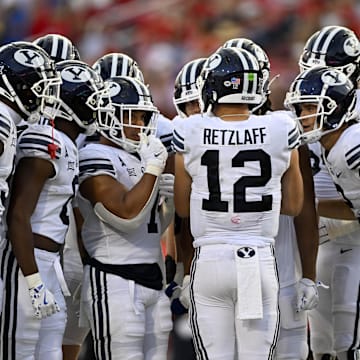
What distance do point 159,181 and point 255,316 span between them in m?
0.79

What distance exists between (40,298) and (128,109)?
3.12 feet

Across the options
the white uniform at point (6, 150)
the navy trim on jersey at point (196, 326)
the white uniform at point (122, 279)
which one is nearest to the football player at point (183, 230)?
the white uniform at point (122, 279)

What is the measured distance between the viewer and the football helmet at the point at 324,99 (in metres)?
4.75

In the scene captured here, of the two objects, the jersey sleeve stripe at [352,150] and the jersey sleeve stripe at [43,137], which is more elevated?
the jersey sleeve stripe at [43,137]

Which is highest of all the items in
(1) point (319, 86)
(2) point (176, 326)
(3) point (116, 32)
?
(3) point (116, 32)

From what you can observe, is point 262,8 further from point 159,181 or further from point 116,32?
point 159,181

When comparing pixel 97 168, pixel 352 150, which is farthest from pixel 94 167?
pixel 352 150

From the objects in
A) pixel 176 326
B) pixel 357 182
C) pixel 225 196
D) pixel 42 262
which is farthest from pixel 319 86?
pixel 176 326

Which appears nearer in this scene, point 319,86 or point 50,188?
point 50,188

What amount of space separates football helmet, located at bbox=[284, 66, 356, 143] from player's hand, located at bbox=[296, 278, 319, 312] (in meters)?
0.65

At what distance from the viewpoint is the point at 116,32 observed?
9.98 m

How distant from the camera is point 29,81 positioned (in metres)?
4.34

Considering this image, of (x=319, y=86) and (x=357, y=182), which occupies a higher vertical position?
(x=319, y=86)

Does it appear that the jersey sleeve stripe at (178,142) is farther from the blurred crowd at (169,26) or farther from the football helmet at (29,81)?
the blurred crowd at (169,26)
